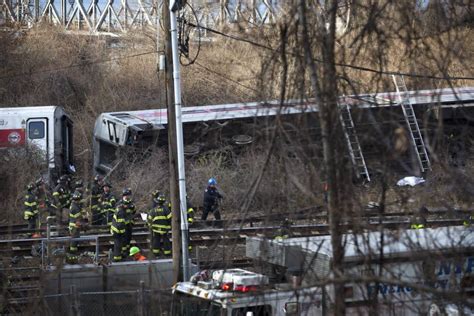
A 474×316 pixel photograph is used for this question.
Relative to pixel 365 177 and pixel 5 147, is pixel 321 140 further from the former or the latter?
pixel 5 147

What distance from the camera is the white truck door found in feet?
93.3

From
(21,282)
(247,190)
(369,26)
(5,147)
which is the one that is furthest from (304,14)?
(5,147)

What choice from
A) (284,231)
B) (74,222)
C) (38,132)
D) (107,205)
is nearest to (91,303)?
(284,231)

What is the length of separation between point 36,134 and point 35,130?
0.14 m

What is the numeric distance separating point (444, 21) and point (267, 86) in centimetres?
131

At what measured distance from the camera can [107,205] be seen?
22.5 m

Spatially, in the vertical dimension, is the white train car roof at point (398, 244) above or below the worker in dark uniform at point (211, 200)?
below

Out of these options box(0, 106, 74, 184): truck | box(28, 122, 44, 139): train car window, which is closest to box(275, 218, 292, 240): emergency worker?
box(0, 106, 74, 184): truck

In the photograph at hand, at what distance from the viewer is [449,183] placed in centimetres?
590

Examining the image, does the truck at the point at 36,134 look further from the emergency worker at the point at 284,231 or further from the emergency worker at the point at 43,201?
the emergency worker at the point at 284,231

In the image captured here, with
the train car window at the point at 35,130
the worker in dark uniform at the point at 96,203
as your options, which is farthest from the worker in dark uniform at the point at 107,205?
the train car window at the point at 35,130

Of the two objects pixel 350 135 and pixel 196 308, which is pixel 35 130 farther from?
pixel 350 135

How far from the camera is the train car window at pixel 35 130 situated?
28516 mm

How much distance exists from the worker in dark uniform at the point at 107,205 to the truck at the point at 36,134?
559 centimetres
